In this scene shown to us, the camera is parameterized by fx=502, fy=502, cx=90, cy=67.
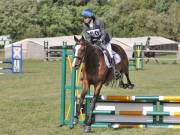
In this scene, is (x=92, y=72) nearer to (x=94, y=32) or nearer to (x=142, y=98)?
(x=94, y=32)

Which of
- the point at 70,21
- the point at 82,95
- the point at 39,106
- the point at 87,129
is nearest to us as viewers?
the point at 87,129

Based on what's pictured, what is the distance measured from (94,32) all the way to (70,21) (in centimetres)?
6371

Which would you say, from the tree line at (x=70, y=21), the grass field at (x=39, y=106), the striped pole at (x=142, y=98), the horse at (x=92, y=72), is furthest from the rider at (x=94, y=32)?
the tree line at (x=70, y=21)

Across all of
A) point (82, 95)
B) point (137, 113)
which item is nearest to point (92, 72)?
point (82, 95)

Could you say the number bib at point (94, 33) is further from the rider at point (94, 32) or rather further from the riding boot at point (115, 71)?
the riding boot at point (115, 71)

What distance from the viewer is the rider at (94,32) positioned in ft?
32.5

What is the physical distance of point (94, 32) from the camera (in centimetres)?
1002

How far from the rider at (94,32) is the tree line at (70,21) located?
53.8 m

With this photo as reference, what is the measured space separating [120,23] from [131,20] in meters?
2.26

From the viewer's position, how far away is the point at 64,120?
10.5 m

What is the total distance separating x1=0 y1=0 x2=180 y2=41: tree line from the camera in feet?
220

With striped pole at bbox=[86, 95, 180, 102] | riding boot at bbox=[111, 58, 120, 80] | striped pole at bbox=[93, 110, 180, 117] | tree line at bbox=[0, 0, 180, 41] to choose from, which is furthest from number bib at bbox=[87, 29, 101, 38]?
tree line at bbox=[0, 0, 180, 41]

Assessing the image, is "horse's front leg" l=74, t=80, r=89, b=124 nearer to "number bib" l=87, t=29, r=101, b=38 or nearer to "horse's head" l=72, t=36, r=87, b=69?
"horse's head" l=72, t=36, r=87, b=69

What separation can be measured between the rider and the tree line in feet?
177
